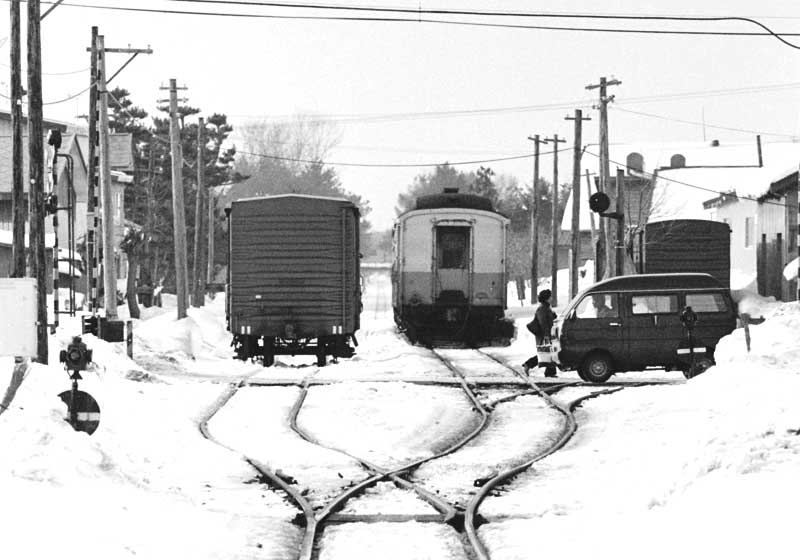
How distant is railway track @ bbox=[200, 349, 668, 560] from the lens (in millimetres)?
9922

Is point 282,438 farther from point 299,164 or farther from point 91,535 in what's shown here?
point 299,164

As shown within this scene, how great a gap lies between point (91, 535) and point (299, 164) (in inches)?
4629

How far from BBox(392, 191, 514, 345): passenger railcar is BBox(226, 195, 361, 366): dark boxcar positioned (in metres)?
6.07

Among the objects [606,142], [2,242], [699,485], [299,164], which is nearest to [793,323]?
[699,485]

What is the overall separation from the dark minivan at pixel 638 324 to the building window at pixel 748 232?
118 ft

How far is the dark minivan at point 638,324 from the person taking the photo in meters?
22.5

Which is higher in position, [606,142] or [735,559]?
[606,142]

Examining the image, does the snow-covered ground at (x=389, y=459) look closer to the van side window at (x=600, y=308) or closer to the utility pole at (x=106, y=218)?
the van side window at (x=600, y=308)

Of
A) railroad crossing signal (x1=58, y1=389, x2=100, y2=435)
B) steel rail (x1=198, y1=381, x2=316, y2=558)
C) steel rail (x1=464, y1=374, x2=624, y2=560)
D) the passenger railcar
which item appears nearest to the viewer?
steel rail (x1=464, y1=374, x2=624, y2=560)

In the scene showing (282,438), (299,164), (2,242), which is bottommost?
(282,438)

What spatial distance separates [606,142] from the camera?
42969mm

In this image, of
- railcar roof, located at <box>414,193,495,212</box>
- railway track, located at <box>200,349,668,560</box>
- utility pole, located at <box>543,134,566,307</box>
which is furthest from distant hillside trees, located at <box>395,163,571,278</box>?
railway track, located at <box>200,349,668,560</box>

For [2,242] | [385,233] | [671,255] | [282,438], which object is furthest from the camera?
[385,233]

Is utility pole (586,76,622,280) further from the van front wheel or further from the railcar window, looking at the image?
the van front wheel
